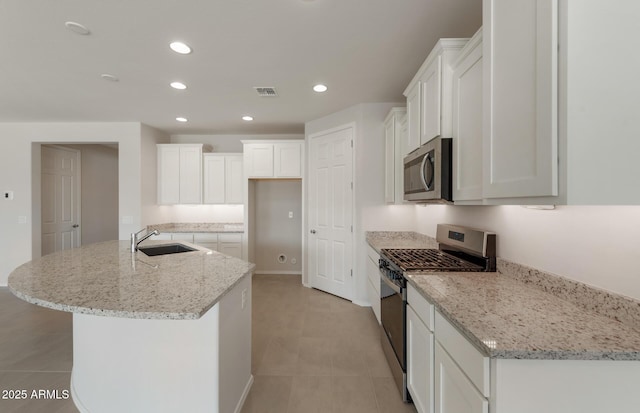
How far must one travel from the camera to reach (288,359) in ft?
7.67

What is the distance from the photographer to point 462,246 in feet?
6.68

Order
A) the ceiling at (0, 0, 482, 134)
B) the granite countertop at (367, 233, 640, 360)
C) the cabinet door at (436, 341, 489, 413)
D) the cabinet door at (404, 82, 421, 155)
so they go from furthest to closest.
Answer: the cabinet door at (404, 82, 421, 155)
the ceiling at (0, 0, 482, 134)
the cabinet door at (436, 341, 489, 413)
the granite countertop at (367, 233, 640, 360)

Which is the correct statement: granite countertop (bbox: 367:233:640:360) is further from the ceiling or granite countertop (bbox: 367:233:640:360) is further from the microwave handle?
the ceiling

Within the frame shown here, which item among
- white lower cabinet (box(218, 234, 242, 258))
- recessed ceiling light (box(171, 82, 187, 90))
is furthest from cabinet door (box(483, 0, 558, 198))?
white lower cabinet (box(218, 234, 242, 258))

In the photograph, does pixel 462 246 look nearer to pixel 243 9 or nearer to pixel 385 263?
pixel 385 263

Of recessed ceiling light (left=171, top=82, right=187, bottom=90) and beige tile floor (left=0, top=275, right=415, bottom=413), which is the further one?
recessed ceiling light (left=171, top=82, right=187, bottom=90)

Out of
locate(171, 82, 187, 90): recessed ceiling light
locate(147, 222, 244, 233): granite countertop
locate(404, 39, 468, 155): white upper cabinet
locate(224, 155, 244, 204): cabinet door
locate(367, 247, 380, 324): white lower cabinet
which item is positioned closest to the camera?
locate(404, 39, 468, 155): white upper cabinet

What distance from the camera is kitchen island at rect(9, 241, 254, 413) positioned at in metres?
1.30

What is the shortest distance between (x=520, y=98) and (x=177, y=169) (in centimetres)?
499

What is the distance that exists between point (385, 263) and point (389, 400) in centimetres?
96

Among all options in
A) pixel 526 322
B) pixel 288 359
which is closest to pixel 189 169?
pixel 288 359

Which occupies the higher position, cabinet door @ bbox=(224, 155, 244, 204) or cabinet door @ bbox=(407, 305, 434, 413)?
cabinet door @ bbox=(224, 155, 244, 204)

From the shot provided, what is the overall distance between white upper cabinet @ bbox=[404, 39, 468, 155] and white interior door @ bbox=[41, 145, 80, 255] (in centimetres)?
611

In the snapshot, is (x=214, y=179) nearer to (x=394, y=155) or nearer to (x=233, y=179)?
(x=233, y=179)
